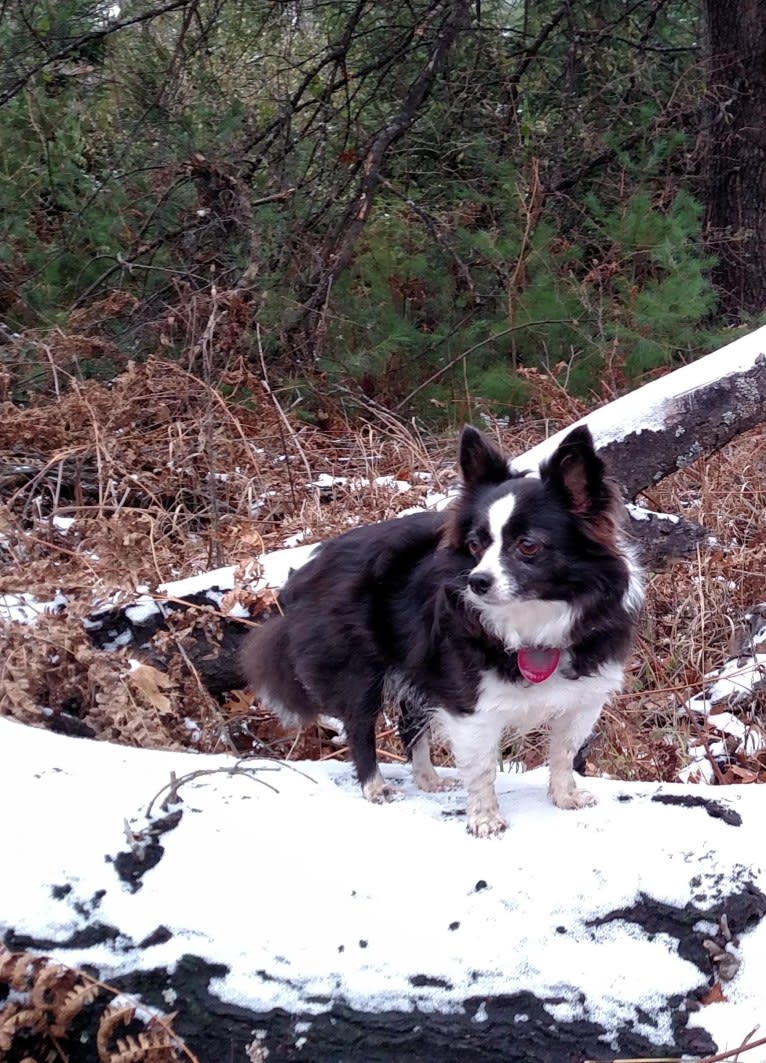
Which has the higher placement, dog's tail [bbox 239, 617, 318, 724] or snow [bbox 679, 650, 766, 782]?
dog's tail [bbox 239, 617, 318, 724]

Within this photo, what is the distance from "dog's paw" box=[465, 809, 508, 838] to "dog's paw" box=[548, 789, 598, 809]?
0.68ft

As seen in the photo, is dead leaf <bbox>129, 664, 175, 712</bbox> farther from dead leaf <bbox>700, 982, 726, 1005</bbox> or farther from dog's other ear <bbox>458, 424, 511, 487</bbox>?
dead leaf <bbox>700, 982, 726, 1005</bbox>

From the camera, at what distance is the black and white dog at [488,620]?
3080 millimetres

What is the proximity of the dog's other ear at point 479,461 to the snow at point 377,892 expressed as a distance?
3.15ft

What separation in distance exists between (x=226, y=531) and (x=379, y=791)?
2.64m

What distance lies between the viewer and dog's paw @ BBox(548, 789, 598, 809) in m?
3.08

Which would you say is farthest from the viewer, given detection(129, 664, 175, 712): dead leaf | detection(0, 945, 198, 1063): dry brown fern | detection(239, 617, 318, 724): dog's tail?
detection(129, 664, 175, 712): dead leaf

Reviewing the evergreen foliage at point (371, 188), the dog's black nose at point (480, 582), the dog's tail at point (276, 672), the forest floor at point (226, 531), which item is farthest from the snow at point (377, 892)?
the evergreen foliage at point (371, 188)

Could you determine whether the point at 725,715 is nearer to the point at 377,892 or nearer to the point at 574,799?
the point at 574,799

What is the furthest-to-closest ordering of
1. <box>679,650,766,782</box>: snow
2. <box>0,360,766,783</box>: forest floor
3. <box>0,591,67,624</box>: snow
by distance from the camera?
1. <box>679,650,766,782</box>: snow
2. <box>0,591,67,624</box>: snow
3. <box>0,360,766,783</box>: forest floor

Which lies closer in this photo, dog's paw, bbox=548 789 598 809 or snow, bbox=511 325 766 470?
dog's paw, bbox=548 789 598 809

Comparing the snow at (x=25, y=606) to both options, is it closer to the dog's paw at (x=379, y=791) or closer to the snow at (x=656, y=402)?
the dog's paw at (x=379, y=791)

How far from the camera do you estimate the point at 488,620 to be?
10.3ft

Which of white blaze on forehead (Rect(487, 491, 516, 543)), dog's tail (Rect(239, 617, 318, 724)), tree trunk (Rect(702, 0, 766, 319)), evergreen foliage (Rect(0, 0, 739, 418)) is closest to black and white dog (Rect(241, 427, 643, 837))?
white blaze on forehead (Rect(487, 491, 516, 543))
